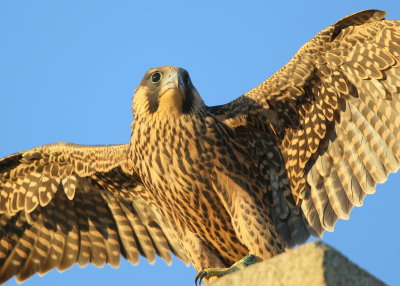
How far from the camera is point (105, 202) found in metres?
7.98

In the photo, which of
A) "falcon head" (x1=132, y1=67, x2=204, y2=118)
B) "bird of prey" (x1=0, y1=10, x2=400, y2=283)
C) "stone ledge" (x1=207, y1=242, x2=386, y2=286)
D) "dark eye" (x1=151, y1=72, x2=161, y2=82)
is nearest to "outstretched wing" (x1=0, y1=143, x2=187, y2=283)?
"bird of prey" (x1=0, y1=10, x2=400, y2=283)

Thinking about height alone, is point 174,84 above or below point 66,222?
above

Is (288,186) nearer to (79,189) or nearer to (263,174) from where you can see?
(263,174)

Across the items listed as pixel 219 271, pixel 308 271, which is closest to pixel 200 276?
pixel 219 271

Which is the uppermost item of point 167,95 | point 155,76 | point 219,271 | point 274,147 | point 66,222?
→ point 155,76

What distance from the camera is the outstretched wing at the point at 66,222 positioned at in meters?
7.84

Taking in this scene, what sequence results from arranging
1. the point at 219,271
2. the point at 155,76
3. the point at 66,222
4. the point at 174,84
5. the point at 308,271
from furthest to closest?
the point at 66,222, the point at 155,76, the point at 174,84, the point at 219,271, the point at 308,271

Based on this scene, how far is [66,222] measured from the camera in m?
8.05

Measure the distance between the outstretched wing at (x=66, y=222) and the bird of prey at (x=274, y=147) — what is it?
45 centimetres

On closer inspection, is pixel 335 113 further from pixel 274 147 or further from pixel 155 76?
pixel 155 76

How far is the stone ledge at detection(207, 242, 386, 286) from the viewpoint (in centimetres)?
311

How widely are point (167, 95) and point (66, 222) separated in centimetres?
194

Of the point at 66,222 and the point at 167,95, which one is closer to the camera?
the point at 167,95

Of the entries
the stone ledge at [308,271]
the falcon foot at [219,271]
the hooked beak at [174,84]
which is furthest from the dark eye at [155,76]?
the stone ledge at [308,271]
